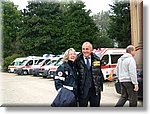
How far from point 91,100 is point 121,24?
106 cm

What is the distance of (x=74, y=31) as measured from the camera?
5.00 m

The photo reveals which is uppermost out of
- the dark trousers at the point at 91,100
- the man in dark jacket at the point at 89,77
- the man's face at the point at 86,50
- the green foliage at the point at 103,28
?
the green foliage at the point at 103,28

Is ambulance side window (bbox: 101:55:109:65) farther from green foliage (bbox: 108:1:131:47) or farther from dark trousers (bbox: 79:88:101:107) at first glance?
dark trousers (bbox: 79:88:101:107)

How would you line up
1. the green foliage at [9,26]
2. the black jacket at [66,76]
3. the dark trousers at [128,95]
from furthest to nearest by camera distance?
the green foliage at [9,26], the dark trousers at [128,95], the black jacket at [66,76]

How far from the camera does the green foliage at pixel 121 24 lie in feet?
16.1

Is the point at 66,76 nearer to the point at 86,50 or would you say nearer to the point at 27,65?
the point at 86,50

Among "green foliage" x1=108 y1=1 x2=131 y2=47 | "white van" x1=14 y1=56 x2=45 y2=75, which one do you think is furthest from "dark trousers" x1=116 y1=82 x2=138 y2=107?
"white van" x1=14 y1=56 x2=45 y2=75

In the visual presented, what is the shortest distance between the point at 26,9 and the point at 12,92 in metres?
1.09

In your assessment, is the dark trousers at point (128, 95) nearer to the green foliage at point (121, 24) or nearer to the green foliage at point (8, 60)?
the green foliage at point (121, 24)

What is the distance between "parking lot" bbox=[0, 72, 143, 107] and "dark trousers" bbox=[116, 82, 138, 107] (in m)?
0.06

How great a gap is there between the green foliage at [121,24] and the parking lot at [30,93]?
581 millimetres

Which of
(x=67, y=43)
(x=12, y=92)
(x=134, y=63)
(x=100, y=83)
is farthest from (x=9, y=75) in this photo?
(x=134, y=63)

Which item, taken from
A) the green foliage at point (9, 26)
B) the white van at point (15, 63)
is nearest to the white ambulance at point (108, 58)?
the white van at point (15, 63)

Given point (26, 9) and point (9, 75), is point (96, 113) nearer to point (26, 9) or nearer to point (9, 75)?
point (9, 75)
